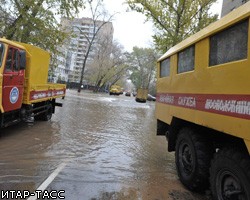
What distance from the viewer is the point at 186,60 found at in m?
5.72

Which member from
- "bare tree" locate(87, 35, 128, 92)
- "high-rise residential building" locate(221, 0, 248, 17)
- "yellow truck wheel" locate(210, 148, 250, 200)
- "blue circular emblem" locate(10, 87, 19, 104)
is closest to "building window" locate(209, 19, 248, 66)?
"yellow truck wheel" locate(210, 148, 250, 200)

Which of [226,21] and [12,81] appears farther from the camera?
[12,81]

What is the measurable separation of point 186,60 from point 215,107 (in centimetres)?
165

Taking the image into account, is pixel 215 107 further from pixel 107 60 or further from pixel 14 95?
pixel 107 60

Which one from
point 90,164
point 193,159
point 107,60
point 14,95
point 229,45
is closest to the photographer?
point 229,45

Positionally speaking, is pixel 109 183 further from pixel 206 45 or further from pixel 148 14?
pixel 148 14

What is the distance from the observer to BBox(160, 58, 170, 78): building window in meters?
7.02

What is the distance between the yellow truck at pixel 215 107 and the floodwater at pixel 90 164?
0.71 metres

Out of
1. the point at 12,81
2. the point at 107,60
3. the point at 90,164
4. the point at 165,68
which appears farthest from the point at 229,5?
the point at 90,164

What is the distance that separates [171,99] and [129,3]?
75.8 ft

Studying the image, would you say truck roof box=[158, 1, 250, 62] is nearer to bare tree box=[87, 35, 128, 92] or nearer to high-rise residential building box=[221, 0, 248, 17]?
high-rise residential building box=[221, 0, 248, 17]

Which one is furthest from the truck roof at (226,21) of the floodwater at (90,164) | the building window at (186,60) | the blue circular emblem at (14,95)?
the blue circular emblem at (14,95)

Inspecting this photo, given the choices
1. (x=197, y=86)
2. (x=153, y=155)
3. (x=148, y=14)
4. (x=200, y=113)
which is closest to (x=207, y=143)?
(x=200, y=113)

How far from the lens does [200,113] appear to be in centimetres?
484
